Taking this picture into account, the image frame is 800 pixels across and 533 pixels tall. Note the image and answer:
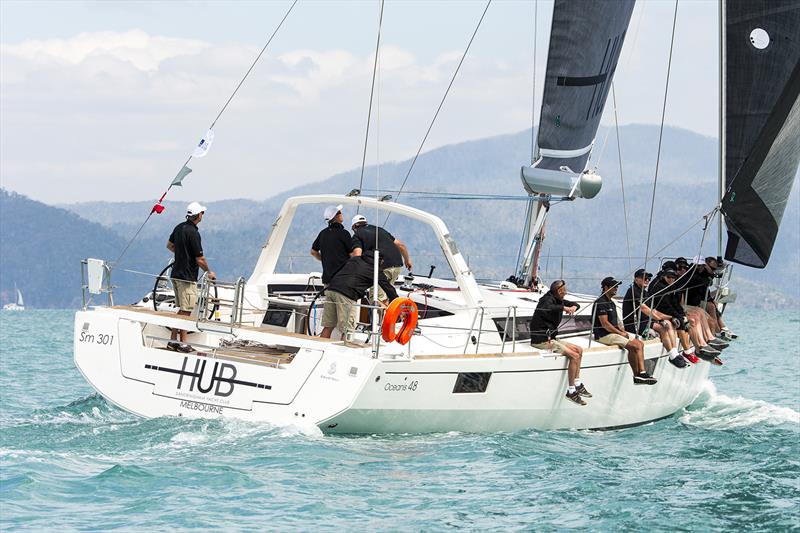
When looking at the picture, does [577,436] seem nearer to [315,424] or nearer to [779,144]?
[315,424]

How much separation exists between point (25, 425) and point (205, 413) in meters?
2.00

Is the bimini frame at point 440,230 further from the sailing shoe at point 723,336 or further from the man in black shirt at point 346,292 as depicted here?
the sailing shoe at point 723,336

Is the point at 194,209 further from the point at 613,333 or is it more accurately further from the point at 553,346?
the point at 613,333

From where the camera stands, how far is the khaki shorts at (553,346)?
1195cm

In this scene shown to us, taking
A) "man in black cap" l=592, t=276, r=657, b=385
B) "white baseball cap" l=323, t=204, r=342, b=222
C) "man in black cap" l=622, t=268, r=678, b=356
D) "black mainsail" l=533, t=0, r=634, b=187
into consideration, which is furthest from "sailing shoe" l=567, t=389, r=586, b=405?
"black mainsail" l=533, t=0, r=634, b=187

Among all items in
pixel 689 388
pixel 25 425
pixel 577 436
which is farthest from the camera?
pixel 689 388

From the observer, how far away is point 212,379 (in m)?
10.9

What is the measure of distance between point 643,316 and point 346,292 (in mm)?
4130

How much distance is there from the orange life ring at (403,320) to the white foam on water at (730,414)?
558cm

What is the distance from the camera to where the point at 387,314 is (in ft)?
34.9

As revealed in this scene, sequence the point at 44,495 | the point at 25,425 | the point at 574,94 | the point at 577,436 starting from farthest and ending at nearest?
the point at 574,94
the point at 577,436
the point at 25,425
the point at 44,495

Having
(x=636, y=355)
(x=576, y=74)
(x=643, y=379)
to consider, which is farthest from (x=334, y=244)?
(x=576, y=74)

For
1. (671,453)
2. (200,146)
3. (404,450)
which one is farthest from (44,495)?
(671,453)

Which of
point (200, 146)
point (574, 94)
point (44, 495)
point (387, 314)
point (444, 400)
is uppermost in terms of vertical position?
point (574, 94)
